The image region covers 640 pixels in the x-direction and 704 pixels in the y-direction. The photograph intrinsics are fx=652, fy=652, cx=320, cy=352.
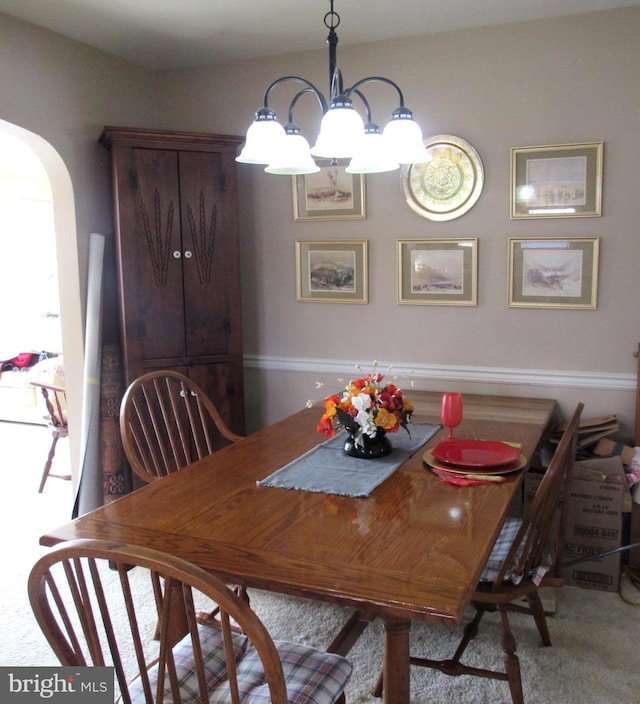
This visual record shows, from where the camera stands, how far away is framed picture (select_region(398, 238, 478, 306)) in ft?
10.6

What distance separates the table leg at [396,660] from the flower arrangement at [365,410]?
2.49 ft

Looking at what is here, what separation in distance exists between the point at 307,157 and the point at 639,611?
7.04 ft

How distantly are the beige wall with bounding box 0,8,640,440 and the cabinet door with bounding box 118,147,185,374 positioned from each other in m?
0.27

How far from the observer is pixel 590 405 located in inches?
121

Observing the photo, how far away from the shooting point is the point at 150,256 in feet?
10.7

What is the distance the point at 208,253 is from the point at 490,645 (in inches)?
88.0

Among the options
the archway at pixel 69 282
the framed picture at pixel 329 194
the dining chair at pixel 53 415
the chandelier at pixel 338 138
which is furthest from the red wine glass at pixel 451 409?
the dining chair at pixel 53 415

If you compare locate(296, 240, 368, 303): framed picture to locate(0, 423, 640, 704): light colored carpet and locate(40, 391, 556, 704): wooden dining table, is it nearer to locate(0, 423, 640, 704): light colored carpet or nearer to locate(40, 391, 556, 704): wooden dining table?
locate(40, 391, 556, 704): wooden dining table

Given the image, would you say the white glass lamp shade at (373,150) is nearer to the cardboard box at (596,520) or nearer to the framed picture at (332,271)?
the framed picture at (332,271)

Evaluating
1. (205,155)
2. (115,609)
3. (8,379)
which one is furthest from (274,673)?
(8,379)

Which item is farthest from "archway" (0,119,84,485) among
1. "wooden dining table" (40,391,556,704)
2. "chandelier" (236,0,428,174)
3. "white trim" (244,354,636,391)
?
"chandelier" (236,0,428,174)

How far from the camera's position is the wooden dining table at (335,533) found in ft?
4.40

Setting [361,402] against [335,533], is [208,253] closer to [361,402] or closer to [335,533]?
[361,402]

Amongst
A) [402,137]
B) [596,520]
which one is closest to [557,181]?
[402,137]
